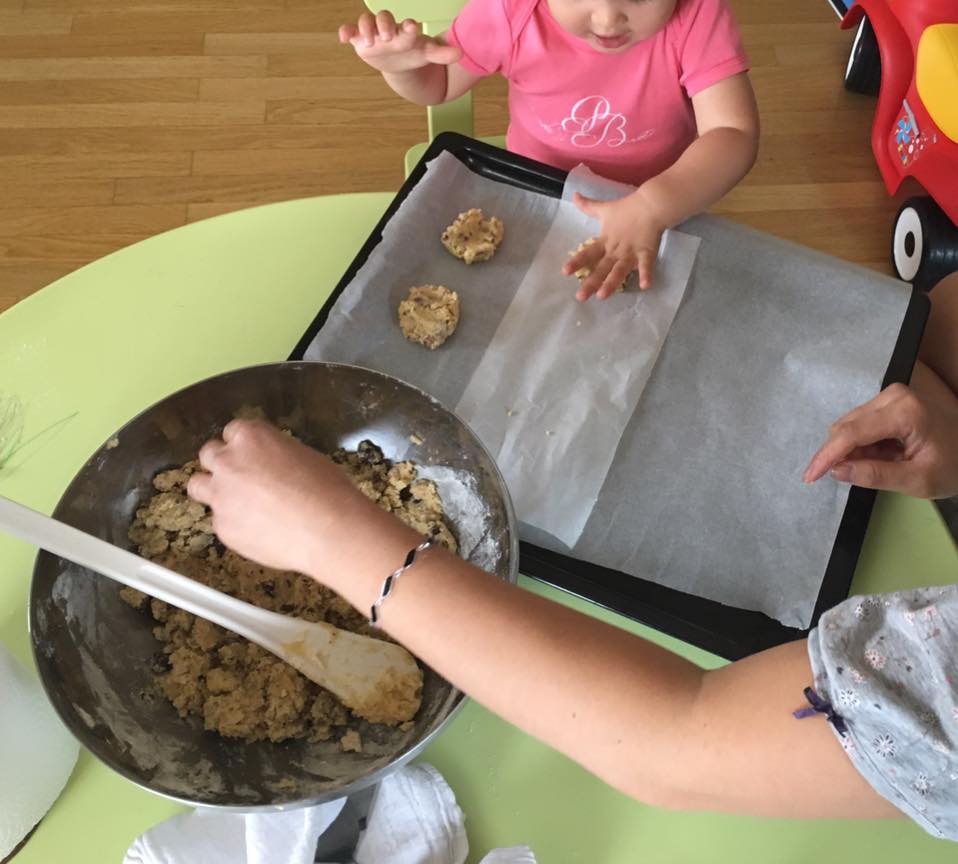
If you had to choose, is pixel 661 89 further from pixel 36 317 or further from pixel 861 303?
pixel 36 317

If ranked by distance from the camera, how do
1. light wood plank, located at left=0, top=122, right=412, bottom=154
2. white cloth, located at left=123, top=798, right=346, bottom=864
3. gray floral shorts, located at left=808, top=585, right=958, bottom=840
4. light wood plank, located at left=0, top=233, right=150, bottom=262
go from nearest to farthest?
gray floral shorts, located at left=808, top=585, right=958, bottom=840 → white cloth, located at left=123, top=798, right=346, bottom=864 → light wood plank, located at left=0, top=233, right=150, bottom=262 → light wood plank, located at left=0, top=122, right=412, bottom=154

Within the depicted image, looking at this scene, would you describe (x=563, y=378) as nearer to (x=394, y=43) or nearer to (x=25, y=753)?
(x=394, y=43)

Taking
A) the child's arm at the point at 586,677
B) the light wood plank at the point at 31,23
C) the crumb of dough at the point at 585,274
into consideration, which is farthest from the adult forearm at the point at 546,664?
the light wood plank at the point at 31,23

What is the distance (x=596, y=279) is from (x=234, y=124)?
1171 mm

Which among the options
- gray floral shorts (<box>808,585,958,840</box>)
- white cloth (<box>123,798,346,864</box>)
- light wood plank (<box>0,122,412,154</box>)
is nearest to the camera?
gray floral shorts (<box>808,585,958,840</box>)

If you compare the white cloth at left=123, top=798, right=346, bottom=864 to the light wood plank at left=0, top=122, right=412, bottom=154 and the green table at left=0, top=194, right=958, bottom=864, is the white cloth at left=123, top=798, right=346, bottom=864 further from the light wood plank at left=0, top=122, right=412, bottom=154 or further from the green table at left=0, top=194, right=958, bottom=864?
the light wood plank at left=0, top=122, right=412, bottom=154

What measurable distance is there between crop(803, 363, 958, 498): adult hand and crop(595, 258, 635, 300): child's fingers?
0.22 metres

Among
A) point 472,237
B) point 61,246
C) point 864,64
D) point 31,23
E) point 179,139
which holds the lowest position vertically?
point 61,246

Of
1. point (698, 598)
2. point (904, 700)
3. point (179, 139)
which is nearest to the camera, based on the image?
point (904, 700)

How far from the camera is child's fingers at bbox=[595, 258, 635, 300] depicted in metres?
0.80

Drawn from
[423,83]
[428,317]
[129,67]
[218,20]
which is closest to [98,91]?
[129,67]

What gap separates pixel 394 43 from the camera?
800 millimetres

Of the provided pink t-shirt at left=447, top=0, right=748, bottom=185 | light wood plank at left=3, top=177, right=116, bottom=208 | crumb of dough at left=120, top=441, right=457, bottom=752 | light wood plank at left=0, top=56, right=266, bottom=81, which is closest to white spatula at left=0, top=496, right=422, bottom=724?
crumb of dough at left=120, top=441, right=457, bottom=752

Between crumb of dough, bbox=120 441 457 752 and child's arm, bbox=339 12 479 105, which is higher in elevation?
child's arm, bbox=339 12 479 105
